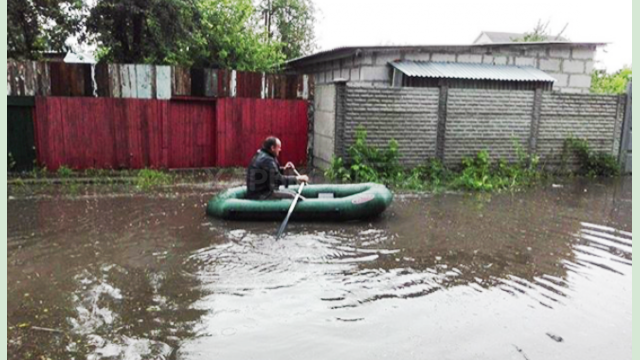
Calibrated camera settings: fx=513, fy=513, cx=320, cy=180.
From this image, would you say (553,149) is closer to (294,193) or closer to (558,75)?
(558,75)

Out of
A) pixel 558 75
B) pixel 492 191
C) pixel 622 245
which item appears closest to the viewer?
pixel 622 245

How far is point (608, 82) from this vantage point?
17.6 meters

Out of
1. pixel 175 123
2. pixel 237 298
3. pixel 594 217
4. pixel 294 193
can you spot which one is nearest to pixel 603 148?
pixel 594 217

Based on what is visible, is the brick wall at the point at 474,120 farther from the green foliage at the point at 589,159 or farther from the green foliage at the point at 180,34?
the green foliage at the point at 180,34

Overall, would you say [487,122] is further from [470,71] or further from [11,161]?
[11,161]

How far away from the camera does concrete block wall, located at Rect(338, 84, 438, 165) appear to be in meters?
10.8

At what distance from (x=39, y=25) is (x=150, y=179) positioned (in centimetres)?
612

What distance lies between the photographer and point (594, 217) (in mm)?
8312

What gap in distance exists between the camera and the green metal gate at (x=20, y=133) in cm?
1022

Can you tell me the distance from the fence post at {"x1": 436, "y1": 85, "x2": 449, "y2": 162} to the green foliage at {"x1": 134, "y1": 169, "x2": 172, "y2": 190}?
5.85 metres

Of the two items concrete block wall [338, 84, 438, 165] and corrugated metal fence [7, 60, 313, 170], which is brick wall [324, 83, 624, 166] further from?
corrugated metal fence [7, 60, 313, 170]

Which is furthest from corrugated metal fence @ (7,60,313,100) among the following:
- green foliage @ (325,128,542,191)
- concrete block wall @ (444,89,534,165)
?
concrete block wall @ (444,89,534,165)

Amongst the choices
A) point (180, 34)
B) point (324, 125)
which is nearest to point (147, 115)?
point (324, 125)

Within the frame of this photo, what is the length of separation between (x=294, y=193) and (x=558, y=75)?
922 centimetres
